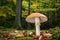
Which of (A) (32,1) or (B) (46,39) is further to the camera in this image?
(A) (32,1)

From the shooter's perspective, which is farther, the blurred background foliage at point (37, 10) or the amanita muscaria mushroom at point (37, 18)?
the blurred background foliage at point (37, 10)

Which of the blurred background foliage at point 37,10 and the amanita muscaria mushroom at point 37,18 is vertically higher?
the amanita muscaria mushroom at point 37,18

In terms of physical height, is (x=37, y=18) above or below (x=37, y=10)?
above

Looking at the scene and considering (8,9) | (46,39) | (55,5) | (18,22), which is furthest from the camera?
(8,9)

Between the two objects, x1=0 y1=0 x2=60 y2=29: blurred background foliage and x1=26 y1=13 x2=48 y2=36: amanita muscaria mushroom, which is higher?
x1=26 y1=13 x2=48 y2=36: amanita muscaria mushroom

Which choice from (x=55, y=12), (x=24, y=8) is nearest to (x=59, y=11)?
(x=55, y=12)

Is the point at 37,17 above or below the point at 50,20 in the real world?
above

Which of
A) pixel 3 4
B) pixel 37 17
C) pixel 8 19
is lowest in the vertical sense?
pixel 8 19

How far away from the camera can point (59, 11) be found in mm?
20891

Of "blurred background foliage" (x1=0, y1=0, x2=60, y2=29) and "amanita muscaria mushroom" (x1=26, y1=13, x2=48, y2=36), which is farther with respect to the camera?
"blurred background foliage" (x1=0, y1=0, x2=60, y2=29)

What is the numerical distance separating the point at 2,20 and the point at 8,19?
833 millimetres

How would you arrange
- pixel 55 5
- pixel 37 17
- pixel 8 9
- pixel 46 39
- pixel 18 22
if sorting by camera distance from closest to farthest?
1. pixel 46 39
2. pixel 37 17
3. pixel 18 22
4. pixel 55 5
5. pixel 8 9

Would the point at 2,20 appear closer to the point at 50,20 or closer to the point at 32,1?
the point at 32,1

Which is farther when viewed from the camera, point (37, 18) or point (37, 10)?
point (37, 10)
